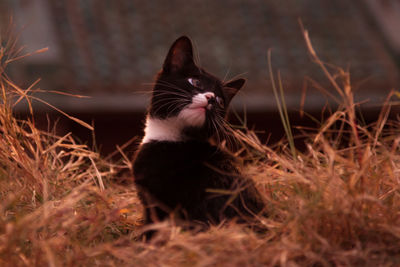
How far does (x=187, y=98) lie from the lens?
1532 millimetres

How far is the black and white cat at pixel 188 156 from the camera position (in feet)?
4.26

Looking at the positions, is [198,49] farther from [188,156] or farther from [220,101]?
[188,156]

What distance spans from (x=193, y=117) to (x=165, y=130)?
0.11 m

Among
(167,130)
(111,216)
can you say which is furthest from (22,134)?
(111,216)

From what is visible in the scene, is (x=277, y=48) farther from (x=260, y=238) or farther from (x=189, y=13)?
(x=260, y=238)

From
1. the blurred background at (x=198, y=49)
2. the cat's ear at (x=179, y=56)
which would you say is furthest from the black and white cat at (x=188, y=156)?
the blurred background at (x=198, y=49)

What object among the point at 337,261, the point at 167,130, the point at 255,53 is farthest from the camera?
the point at 255,53

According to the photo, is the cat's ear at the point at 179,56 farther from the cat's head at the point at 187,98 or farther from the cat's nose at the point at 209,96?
the cat's nose at the point at 209,96

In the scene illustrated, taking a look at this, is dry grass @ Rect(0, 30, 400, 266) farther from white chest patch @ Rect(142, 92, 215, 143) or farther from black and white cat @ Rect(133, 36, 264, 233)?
white chest patch @ Rect(142, 92, 215, 143)

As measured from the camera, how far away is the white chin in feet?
4.89

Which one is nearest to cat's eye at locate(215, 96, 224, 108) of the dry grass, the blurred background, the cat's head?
the cat's head

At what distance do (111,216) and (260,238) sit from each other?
0.35 m

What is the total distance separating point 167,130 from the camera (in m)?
1.54

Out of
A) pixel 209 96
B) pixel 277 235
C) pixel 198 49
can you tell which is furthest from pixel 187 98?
pixel 198 49
